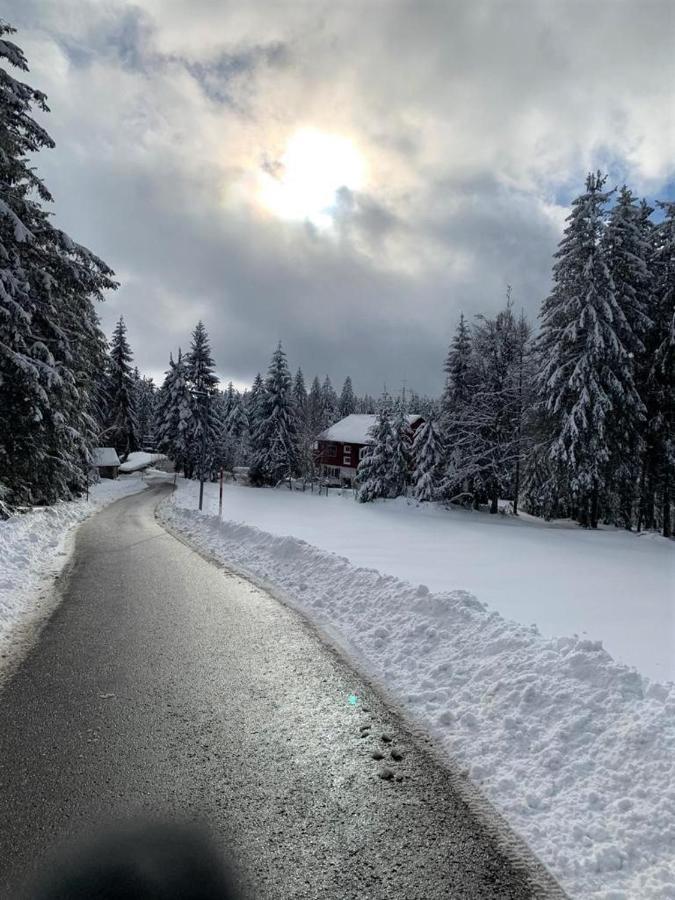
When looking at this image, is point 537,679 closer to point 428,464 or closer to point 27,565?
point 27,565

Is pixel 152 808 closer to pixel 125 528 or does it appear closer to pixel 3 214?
pixel 3 214

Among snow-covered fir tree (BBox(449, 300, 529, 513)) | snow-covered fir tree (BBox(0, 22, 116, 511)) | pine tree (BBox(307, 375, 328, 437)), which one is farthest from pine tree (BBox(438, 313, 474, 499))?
pine tree (BBox(307, 375, 328, 437))

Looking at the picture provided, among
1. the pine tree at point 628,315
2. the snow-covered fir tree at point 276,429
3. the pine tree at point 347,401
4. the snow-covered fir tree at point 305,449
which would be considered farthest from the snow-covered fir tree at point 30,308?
the pine tree at point 347,401

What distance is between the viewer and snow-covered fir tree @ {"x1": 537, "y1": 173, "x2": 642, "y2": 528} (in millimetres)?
21281

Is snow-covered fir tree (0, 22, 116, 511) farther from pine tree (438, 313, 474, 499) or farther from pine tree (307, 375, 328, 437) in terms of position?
pine tree (307, 375, 328, 437)

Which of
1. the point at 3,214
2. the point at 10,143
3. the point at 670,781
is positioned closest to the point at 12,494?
the point at 3,214

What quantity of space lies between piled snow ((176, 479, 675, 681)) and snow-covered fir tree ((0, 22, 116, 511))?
22.9 ft

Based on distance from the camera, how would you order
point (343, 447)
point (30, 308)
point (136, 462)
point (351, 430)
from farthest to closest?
point (136, 462) → point (351, 430) → point (343, 447) → point (30, 308)

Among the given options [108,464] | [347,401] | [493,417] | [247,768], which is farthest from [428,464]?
[347,401]

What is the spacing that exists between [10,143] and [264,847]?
1625 centimetres

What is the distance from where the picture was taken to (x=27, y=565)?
1009 centimetres

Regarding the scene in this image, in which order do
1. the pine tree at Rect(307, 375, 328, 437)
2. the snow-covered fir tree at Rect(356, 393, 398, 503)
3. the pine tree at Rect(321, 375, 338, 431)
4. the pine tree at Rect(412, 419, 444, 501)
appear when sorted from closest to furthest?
the pine tree at Rect(412, 419, 444, 501)
the snow-covered fir tree at Rect(356, 393, 398, 503)
the pine tree at Rect(307, 375, 328, 437)
the pine tree at Rect(321, 375, 338, 431)

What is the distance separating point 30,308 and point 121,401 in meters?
44.3

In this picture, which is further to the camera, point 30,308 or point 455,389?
point 455,389
